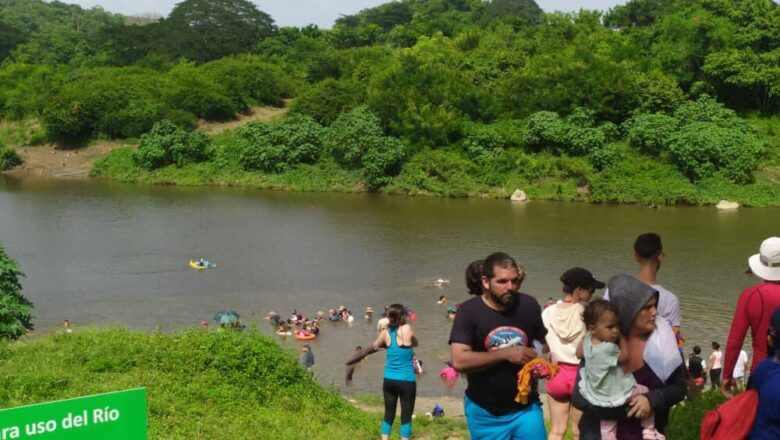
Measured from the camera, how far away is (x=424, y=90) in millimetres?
41312

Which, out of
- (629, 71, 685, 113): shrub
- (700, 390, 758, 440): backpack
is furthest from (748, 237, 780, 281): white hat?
(629, 71, 685, 113): shrub

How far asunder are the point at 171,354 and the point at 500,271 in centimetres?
571

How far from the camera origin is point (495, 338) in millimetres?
4504

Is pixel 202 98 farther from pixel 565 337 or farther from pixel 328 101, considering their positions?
pixel 565 337

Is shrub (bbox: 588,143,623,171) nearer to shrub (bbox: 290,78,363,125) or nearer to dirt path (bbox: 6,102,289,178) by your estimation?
shrub (bbox: 290,78,363,125)

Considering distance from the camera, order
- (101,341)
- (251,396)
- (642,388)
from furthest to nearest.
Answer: (101,341) < (251,396) < (642,388)

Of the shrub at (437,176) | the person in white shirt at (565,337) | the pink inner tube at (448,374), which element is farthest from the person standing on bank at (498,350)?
the shrub at (437,176)

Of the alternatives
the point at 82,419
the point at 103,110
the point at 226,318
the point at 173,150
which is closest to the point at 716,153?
the point at 226,318

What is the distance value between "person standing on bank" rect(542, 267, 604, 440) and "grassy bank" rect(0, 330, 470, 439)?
2.41 metres

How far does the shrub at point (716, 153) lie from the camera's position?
3494 cm

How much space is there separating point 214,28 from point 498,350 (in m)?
69.0

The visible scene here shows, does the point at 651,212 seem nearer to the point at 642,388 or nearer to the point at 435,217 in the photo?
the point at 435,217

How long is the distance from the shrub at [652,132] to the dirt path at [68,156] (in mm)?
22208

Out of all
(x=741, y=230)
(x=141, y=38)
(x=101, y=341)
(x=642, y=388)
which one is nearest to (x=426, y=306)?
(x=101, y=341)
